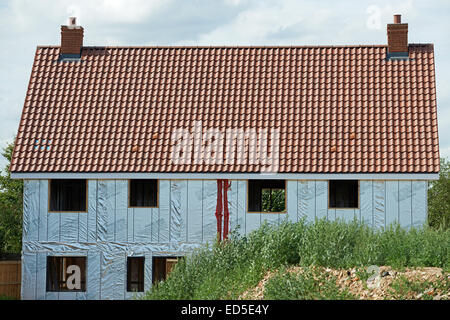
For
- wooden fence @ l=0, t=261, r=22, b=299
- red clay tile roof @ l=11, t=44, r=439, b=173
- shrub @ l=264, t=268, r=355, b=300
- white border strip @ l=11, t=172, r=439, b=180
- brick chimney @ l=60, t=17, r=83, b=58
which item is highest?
brick chimney @ l=60, t=17, r=83, b=58

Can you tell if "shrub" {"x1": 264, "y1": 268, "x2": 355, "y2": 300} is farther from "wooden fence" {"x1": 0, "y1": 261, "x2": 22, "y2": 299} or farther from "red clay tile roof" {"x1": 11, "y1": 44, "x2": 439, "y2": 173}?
"wooden fence" {"x1": 0, "y1": 261, "x2": 22, "y2": 299}

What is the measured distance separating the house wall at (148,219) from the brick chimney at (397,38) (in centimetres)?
531

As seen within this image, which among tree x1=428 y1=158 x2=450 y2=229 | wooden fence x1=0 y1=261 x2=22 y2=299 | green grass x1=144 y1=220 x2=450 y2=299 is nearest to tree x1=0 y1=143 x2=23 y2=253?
wooden fence x1=0 y1=261 x2=22 y2=299

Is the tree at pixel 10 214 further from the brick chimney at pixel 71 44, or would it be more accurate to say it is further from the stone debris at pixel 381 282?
the stone debris at pixel 381 282

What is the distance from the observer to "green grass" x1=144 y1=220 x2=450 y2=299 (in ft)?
48.0

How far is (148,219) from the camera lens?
67.1ft

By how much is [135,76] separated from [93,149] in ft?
11.5

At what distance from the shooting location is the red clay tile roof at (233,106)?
20.5 meters

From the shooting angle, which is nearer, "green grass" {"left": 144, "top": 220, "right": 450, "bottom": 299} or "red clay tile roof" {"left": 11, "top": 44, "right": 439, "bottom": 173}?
"green grass" {"left": 144, "top": 220, "right": 450, "bottom": 299}

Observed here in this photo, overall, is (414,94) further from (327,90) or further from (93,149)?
(93,149)

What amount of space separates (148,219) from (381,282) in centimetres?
888

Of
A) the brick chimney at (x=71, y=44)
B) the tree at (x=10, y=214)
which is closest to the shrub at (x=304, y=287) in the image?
the brick chimney at (x=71, y=44)

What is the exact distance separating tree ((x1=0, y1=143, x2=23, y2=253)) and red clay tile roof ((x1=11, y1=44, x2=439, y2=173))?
9.38 m
